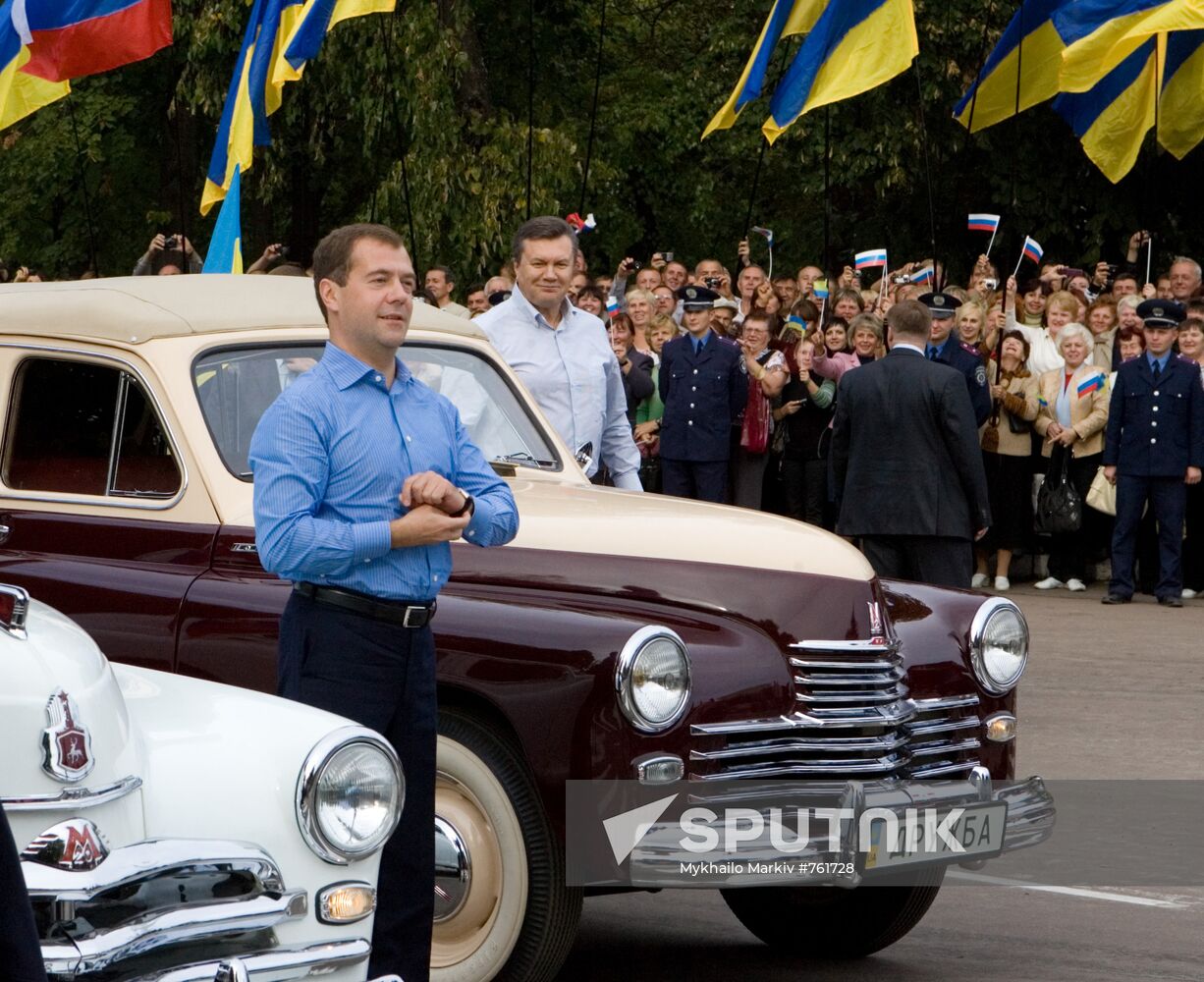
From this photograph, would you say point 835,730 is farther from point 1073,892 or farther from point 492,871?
point 1073,892

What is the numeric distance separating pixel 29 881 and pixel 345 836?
2.46 feet

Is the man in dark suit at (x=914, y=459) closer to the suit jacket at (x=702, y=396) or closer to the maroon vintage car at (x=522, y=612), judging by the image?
the maroon vintage car at (x=522, y=612)

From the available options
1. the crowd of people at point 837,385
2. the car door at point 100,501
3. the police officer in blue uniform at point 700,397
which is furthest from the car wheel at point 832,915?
the police officer in blue uniform at point 700,397

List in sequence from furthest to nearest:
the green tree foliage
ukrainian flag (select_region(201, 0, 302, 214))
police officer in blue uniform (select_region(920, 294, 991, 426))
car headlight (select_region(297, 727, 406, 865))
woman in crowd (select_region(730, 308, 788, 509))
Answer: the green tree foliage → woman in crowd (select_region(730, 308, 788, 509)) → ukrainian flag (select_region(201, 0, 302, 214)) → police officer in blue uniform (select_region(920, 294, 991, 426)) → car headlight (select_region(297, 727, 406, 865))

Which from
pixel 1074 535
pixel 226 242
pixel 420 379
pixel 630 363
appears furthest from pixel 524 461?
pixel 1074 535

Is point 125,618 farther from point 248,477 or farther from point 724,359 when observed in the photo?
point 724,359

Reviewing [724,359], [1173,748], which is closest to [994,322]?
[724,359]

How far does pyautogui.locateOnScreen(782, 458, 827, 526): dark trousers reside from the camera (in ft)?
52.7

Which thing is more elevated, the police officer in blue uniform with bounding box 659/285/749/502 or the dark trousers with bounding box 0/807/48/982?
the police officer in blue uniform with bounding box 659/285/749/502

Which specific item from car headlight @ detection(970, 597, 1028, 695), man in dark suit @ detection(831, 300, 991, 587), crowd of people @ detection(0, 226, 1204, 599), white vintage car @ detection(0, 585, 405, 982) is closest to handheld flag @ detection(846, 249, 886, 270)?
crowd of people @ detection(0, 226, 1204, 599)

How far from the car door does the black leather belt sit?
1.26 m

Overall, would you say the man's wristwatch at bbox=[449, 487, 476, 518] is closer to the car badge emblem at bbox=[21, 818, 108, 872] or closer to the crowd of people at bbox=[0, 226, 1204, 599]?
the car badge emblem at bbox=[21, 818, 108, 872]

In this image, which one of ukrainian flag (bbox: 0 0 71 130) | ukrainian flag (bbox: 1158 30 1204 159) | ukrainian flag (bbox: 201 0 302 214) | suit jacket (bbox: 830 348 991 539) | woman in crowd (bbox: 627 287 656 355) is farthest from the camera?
ukrainian flag (bbox: 1158 30 1204 159)

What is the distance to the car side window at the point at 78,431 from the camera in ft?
21.2
